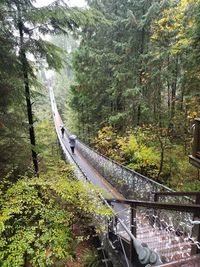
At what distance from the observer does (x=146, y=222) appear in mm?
5375

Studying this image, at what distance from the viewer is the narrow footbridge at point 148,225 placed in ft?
7.25

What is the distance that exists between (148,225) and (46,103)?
20.9 feet

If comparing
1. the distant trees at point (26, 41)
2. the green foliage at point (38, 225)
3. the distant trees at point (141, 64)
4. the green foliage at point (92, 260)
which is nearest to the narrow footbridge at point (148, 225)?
the green foliage at point (92, 260)

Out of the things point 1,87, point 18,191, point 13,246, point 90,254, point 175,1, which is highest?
point 175,1

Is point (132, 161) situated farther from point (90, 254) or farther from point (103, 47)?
point (103, 47)

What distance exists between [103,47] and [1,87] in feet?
33.5

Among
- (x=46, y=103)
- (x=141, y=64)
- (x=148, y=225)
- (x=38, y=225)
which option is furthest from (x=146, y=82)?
(x=38, y=225)

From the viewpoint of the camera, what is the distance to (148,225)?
514 centimetres

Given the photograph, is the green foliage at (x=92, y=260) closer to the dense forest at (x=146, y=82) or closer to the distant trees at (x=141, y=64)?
the dense forest at (x=146, y=82)

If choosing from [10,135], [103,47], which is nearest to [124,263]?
[10,135]

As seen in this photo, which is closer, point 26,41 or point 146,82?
point 26,41

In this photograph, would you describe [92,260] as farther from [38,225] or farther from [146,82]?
[146,82]

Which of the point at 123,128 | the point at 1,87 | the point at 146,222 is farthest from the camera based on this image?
the point at 123,128

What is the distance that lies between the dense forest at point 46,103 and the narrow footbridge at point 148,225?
652 millimetres
